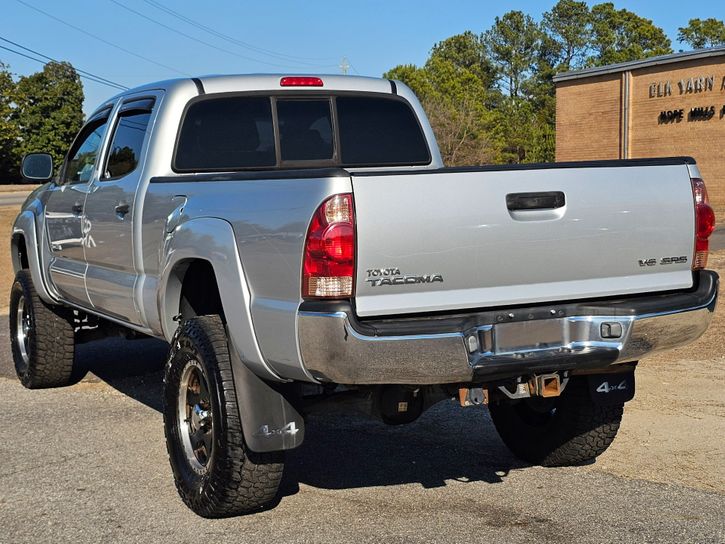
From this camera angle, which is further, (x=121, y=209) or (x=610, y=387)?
(x=121, y=209)

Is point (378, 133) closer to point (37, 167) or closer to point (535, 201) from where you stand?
point (535, 201)

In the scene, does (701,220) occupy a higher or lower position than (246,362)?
higher

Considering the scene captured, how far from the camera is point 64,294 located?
23.2 ft

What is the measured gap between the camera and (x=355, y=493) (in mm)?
5141

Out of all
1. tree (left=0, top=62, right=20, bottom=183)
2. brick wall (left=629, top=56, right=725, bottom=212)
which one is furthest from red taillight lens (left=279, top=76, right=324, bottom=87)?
tree (left=0, top=62, right=20, bottom=183)

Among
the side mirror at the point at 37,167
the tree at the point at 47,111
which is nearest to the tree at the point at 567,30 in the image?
the tree at the point at 47,111

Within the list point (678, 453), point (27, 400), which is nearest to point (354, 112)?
point (678, 453)

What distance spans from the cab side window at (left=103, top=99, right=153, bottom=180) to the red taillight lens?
32.0 inches

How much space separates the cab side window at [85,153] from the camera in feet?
22.0

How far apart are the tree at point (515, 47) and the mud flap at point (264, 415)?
98.2m

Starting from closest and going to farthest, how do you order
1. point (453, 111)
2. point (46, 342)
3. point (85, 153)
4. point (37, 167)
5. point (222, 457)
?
point (222, 457), point (85, 153), point (46, 342), point (37, 167), point (453, 111)

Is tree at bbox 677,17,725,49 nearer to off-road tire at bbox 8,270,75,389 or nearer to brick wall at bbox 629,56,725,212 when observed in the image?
brick wall at bbox 629,56,725,212

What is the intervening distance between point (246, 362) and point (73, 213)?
110 inches

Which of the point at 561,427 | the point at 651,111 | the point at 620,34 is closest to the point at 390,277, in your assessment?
the point at 561,427
